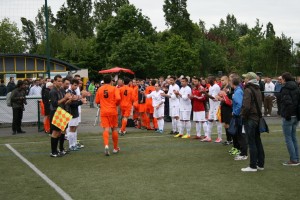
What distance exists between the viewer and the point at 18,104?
18.3 meters

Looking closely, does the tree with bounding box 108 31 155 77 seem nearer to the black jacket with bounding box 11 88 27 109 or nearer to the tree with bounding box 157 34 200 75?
the tree with bounding box 157 34 200 75

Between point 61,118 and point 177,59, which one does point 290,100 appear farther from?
point 177,59

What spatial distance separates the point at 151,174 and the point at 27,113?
11.7m

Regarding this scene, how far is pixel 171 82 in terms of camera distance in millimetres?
17078

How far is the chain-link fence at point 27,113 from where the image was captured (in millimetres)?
19812

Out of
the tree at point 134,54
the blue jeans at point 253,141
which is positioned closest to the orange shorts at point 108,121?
the blue jeans at point 253,141

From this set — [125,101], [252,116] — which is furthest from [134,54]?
A: [252,116]

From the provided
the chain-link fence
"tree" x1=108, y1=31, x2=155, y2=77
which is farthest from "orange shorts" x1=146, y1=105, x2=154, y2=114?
"tree" x1=108, y1=31, x2=155, y2=77

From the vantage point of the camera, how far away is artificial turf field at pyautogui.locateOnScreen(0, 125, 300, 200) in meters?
7.96

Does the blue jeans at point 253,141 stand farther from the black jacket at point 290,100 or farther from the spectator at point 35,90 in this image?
the spectator at point 35,90

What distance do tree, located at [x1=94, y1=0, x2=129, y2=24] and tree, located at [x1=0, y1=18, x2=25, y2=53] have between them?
16196 millimetres

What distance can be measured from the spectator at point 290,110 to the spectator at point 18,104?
450 inches

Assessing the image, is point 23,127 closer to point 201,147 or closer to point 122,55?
point 201,147

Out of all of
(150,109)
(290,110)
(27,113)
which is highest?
(290,110)
